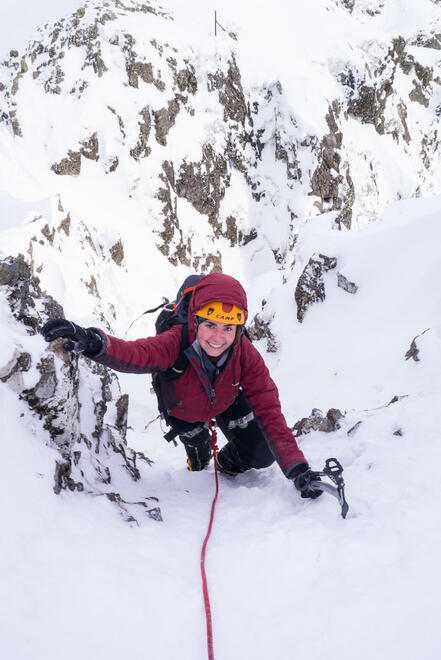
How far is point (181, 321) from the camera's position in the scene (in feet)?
11.3

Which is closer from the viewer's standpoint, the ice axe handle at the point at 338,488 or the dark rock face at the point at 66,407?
the ice axe handle at the point at 338,488

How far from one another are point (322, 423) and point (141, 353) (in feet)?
11.4

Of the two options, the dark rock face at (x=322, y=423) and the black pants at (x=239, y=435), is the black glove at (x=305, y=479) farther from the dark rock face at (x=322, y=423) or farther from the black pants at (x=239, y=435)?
the dark rock face at (x=322, y=423)

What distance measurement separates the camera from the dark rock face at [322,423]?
506cm

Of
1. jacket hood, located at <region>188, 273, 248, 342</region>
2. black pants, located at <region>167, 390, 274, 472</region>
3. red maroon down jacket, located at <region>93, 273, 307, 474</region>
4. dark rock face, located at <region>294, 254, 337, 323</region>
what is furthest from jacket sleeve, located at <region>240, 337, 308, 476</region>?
dark rock face, located at <region>294, 254, 337, 323</region>

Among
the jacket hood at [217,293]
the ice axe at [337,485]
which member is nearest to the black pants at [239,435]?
the ice axe at [337,485]

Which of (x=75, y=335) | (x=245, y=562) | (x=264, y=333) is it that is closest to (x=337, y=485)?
(x=245, y=562)

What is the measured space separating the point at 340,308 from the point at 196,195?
20.0m

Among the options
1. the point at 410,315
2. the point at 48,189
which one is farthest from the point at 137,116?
the point at 410,315

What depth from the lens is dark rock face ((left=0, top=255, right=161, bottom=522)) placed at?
2980 mm

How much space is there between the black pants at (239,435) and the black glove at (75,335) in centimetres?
→ 138

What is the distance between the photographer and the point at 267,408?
11.1ft

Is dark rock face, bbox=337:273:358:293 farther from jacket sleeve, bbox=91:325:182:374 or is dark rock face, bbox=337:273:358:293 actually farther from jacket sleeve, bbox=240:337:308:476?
jacket sleeve, bbox=91:325:182:374

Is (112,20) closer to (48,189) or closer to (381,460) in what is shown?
(48,189)
